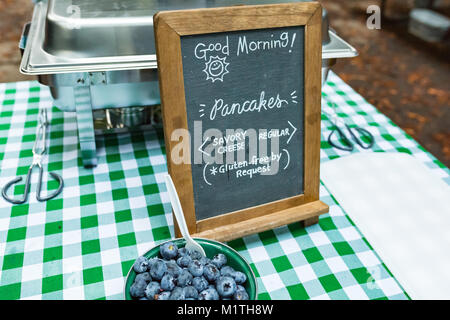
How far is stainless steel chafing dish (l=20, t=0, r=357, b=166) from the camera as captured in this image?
1.10 meters

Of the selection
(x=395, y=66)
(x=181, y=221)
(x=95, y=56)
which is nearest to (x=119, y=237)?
(x=181, y=221)

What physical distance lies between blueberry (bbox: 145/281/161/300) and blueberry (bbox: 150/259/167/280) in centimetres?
1

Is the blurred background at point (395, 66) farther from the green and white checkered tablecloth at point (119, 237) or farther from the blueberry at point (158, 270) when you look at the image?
the blueberry at point (158, 270)

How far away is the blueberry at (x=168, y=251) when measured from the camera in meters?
0.76

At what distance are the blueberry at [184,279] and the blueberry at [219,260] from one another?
0.19 ft

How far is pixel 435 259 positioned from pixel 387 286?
0.15 m

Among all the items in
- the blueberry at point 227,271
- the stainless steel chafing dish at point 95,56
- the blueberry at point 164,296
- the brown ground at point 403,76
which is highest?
the stainless steel chafing dish at point 95,56

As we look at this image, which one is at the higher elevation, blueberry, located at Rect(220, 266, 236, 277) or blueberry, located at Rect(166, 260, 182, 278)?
blueberry, located at Rect(166, 260, 182, 278)

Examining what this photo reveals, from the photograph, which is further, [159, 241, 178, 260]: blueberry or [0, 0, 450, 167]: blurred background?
[0, 0, 450, 167]: blurred background

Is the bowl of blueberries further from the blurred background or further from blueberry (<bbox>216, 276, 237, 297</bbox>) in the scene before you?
the blurred background

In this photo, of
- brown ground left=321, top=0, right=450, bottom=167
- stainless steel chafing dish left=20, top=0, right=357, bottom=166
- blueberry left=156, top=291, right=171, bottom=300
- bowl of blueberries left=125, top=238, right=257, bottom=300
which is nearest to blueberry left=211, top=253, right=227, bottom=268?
bowl of blueberries left=125, top=238, right=257, bottom=300

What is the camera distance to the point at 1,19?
513cm

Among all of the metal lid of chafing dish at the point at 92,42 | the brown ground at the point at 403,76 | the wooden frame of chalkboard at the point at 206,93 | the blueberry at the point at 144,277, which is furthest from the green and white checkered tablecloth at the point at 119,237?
the brown ground at the point at 403,76
